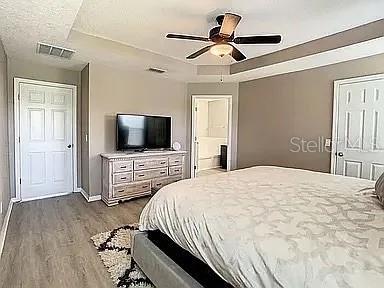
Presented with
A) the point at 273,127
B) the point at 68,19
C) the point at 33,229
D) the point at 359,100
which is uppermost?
the point at 68,19

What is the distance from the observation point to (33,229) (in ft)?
10.7

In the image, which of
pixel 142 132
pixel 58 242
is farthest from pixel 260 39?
pixel 58 242

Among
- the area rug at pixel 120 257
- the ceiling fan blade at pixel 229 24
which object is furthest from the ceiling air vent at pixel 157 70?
the area rug at pixel 120 257

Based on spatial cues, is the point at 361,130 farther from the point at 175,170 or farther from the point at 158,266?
the point at 158,266

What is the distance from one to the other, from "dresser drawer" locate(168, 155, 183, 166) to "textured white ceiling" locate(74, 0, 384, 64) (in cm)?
224

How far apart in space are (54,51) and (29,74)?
1066 millimetres

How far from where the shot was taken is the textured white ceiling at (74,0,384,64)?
8.82ft

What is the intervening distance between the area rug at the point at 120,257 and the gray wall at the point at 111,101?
170 centimetres

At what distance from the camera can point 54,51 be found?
3793 mm

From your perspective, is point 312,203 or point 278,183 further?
point 278,183

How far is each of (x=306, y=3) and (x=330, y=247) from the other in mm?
2501

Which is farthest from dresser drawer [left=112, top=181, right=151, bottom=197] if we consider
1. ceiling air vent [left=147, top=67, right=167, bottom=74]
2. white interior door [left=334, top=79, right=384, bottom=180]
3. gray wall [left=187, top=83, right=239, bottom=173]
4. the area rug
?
white interior door [left=334, top=79, right=384, bottom=180]

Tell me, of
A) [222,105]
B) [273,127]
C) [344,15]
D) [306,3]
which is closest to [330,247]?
[306,3]

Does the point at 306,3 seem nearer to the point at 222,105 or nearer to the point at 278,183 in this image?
the point at 278,183
